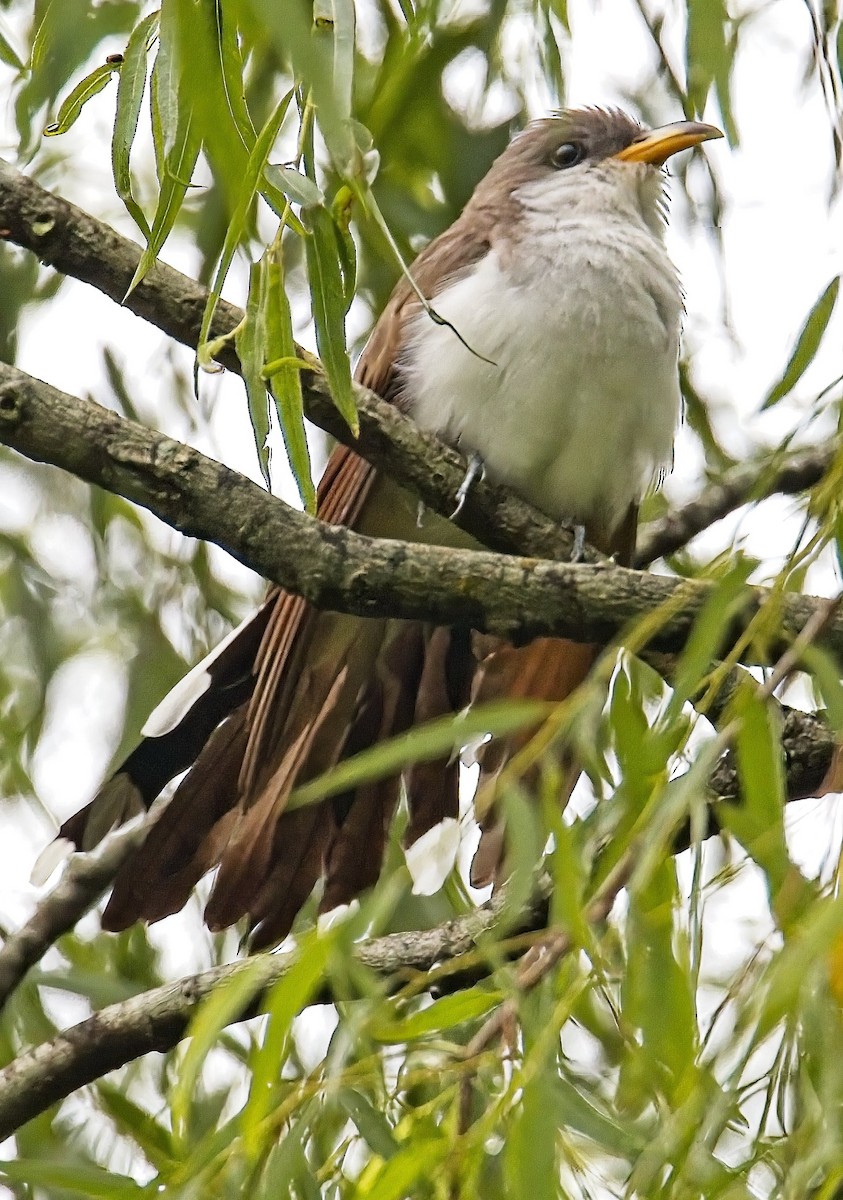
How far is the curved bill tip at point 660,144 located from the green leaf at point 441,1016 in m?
1.91

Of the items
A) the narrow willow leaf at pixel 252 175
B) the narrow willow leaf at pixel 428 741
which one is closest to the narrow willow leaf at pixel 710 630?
the narrow willow leaf at pixel 428 741

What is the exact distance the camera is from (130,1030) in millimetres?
2072

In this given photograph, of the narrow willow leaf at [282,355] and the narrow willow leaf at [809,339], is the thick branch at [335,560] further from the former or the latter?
the narrow willow leaf at [282,355]

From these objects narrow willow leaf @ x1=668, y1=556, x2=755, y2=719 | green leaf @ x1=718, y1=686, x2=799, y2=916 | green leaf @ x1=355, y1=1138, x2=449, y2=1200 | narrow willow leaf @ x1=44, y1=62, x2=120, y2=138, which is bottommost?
green leaf @ x1=355, y1=1138, x2=449, y2=1200

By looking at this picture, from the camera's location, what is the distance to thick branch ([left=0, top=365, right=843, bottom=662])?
1720 millimetres

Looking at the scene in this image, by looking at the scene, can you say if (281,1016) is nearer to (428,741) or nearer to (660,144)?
(428,741)

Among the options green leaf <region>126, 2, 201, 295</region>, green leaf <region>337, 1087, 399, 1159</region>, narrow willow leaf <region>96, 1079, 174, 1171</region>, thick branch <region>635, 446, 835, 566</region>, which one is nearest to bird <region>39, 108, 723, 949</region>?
thick branch <region>635, 446, 835, 566</region>

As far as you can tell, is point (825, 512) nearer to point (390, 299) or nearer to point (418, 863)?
point (418, 863)

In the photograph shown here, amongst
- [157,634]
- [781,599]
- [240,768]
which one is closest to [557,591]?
[781,599]

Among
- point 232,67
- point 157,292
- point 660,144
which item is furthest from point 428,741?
point 660,144

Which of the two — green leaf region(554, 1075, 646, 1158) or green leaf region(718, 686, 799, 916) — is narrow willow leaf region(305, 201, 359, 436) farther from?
green leaf region(554, 1075, 646, 1158)

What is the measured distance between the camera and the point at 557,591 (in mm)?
1848

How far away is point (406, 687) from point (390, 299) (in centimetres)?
71

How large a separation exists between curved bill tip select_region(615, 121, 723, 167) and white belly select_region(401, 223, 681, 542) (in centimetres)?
26
